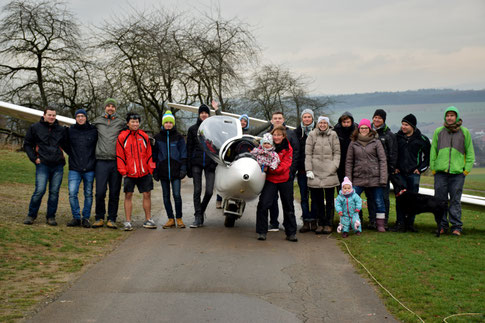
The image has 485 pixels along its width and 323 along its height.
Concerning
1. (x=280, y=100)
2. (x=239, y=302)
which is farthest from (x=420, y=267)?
(x=280, y=100)

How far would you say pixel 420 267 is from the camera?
6086mm

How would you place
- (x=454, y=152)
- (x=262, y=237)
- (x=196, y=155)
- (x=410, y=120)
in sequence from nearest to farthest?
1. (x=262, y=237)
2. (x=454, y=152)
3. (x=410, y=120)
4. (x=196, y=155)

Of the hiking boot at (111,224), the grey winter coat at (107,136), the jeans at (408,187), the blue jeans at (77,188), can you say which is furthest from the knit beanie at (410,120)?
the blue jeans at (77,188)

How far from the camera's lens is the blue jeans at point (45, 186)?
8.42 meters

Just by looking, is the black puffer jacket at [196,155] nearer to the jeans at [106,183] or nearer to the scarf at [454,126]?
the jeans at [106,183]

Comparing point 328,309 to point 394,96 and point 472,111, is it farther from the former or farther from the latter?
point 394,96

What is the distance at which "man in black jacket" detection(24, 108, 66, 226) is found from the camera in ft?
27.5

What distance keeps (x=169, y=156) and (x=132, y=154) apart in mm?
699

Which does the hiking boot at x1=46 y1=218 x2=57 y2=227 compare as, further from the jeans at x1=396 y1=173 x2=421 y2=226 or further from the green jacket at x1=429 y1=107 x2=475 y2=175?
the green jacket at x1=429 y1=107 x2=475 y2=175

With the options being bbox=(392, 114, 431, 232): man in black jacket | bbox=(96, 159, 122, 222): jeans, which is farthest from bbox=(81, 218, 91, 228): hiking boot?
bbox=(392, 114, 431, 232): man in black jacket

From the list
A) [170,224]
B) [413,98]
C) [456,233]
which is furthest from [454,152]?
[413,98]

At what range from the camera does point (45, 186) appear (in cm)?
856

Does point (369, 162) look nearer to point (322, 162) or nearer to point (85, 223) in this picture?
point (322, 162)

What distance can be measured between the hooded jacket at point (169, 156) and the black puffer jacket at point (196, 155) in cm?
14
